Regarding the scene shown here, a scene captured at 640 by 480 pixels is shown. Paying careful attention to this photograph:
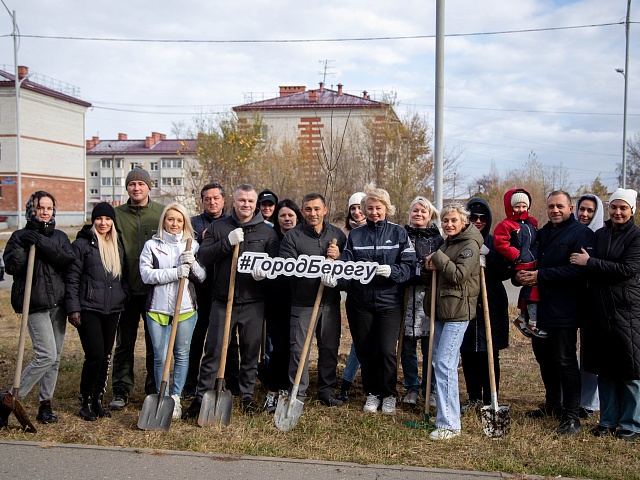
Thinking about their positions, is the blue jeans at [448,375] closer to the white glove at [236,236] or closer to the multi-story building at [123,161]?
the white glove at [236,236]

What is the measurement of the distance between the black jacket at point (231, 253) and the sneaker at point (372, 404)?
1470 millimetres

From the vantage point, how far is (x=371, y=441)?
489 cm

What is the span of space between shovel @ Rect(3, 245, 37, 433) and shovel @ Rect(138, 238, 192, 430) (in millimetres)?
926

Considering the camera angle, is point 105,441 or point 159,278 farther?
point 159,278

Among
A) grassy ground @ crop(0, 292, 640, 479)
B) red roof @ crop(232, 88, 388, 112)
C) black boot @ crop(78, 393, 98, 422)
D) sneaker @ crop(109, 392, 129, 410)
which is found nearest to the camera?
grassy ground @ crop(0, 292, 640, 479)

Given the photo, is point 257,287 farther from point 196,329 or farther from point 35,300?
point 35,300

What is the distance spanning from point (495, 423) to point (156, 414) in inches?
117

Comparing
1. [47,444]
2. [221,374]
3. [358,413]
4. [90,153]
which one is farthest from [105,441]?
[90,153]

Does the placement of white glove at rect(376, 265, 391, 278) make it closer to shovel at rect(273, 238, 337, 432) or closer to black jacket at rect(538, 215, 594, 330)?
shovel at rect(273, 238, 337, 432)

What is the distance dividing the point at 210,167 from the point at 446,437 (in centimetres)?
1613

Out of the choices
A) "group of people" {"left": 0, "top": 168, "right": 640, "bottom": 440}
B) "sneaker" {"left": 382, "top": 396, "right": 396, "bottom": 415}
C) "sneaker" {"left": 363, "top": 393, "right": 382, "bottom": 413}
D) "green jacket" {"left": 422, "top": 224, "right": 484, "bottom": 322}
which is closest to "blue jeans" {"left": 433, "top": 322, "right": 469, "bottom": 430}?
"group of people" {"left": 0, "top": 168, "right": 640, "bottom": 440}

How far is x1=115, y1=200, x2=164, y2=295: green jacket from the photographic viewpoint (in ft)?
19.0

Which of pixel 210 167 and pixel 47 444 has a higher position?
pixel 210 167

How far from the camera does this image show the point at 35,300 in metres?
5.13
